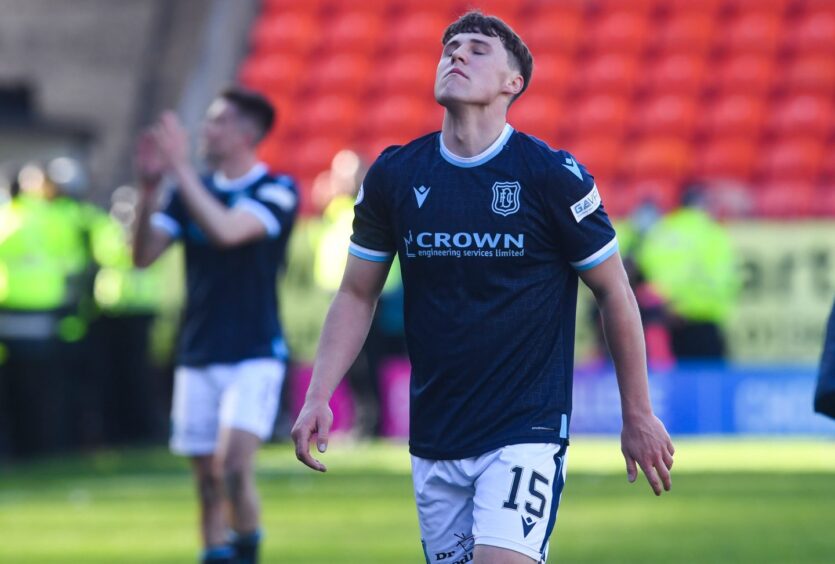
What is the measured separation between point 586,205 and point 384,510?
19.7ft

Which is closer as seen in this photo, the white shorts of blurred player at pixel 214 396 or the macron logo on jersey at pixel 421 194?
the macron logo on jersey at pixel 421 194

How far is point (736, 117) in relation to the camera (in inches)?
786

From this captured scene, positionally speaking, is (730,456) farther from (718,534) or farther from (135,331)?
(135,331)

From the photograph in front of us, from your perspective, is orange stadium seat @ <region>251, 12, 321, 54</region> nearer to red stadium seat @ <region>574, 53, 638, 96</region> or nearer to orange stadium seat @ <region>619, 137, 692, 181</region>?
red stadium seat @ <region>574, 53, 638, 96</region>

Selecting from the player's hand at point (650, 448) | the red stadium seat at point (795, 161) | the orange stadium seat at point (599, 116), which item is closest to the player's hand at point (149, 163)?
the player's hand at point (650, 448)

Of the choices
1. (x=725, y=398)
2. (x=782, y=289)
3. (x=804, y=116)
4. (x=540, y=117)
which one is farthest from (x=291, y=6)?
(x=725, y=398)

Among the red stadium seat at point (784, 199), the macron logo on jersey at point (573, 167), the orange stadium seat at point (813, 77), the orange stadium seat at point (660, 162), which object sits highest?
the orange stadium seat at point (813, 77)

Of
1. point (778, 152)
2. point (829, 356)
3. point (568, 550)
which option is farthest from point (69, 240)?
point (829, 356)

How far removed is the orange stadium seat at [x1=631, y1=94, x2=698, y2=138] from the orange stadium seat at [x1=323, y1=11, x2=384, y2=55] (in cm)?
373

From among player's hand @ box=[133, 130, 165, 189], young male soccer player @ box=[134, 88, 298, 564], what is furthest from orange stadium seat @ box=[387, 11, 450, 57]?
player's hand @ box=[133, 130, 165, 189]

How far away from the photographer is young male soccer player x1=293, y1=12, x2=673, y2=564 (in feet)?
16.0

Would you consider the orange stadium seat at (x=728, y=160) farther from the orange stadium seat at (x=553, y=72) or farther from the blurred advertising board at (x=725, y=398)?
the blurred advertising board at (x=725, y=398)

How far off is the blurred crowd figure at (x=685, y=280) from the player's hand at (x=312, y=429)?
409 inches

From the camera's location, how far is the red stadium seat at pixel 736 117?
20.0 metres
